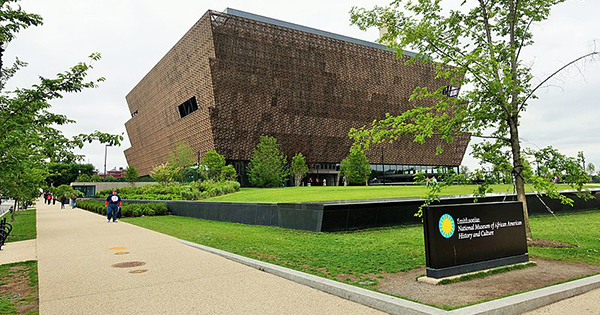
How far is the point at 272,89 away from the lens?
190 feet

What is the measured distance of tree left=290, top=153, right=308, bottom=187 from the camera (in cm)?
5794

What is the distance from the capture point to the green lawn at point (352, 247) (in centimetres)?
771

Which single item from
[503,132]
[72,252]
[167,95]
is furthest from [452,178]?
[167,95]

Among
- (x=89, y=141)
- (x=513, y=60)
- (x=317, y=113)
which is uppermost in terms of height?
(x=317, y=113)

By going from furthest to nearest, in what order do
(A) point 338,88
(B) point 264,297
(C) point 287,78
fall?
(A) point 338,88
(C) point 287,78
(B) point 264,297

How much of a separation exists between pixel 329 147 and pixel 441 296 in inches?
2358

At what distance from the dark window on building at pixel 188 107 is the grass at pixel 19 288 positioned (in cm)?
5107

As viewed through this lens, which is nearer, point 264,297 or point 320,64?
point 264,297

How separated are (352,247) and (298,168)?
1888 inches

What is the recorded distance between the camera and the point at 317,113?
2464 inches

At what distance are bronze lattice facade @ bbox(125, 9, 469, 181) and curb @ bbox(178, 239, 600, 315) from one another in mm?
49382

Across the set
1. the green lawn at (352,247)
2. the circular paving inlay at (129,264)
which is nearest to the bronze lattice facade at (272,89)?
the green lawn at (352,247)

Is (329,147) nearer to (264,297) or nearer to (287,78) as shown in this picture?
(287,78)

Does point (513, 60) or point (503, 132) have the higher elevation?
point (513, 60)
